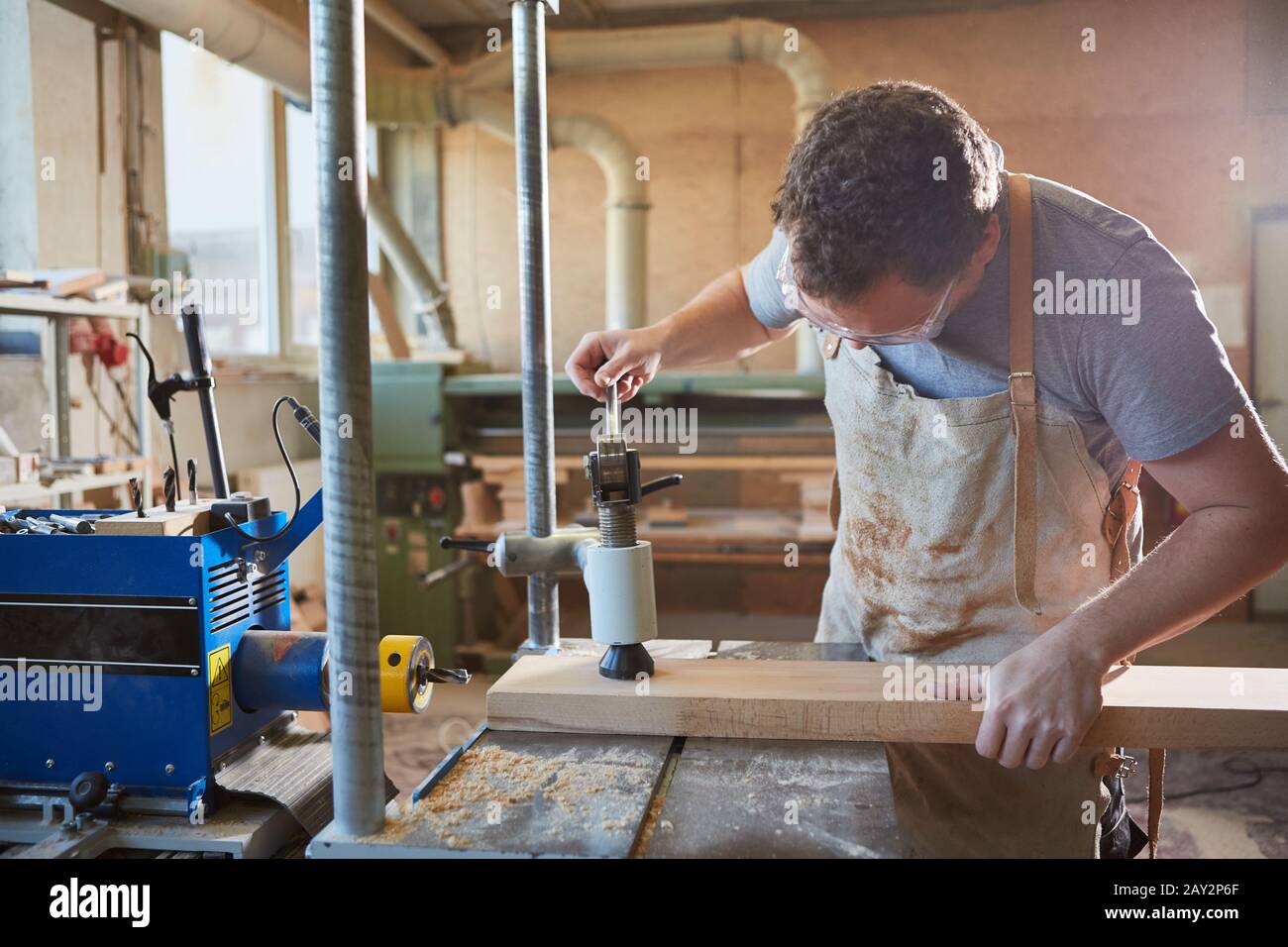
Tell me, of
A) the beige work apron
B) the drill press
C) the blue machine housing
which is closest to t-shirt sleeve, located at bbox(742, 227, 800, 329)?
the beige work apron

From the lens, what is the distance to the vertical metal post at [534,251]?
4.12 ft

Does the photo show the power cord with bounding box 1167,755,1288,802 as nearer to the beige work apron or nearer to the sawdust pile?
the beige work apron

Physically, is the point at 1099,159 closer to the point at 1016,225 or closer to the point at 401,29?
the point at 401,29

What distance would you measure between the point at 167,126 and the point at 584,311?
2.21m

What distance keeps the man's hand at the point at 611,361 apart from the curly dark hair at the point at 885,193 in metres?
Answer: 0.30

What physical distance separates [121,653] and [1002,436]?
1.00 m

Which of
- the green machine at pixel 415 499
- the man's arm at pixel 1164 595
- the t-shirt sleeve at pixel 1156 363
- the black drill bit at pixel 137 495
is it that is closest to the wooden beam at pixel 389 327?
the green machine at pixel 415 499

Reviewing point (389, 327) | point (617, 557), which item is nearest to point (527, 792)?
point (617, 557)

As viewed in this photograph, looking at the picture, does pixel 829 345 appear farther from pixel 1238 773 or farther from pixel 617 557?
pixel 1238 773

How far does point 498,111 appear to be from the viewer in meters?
4.28

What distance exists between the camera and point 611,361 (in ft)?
4.29

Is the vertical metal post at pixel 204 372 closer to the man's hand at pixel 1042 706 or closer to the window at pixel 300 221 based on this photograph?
the man's hand at pixel 1042 706
